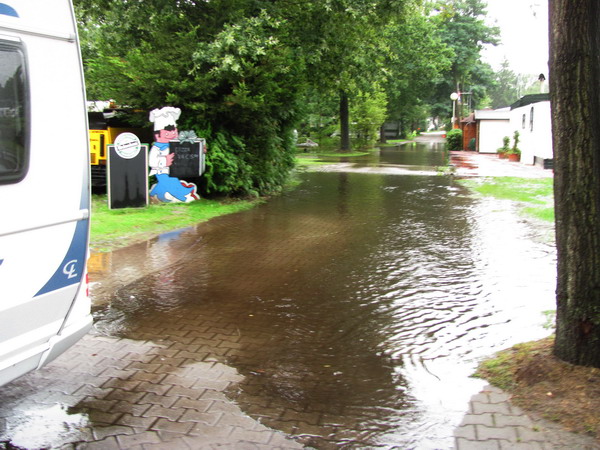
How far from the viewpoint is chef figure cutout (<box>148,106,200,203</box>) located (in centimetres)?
1287

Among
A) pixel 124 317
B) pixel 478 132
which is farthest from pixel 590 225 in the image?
pixel 478 132

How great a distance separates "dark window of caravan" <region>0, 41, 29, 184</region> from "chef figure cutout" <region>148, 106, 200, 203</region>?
9808mm

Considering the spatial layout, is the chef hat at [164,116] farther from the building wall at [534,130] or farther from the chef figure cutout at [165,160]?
the building wall at [534,130]

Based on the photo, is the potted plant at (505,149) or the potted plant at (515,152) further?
the potted plant at (505,149)

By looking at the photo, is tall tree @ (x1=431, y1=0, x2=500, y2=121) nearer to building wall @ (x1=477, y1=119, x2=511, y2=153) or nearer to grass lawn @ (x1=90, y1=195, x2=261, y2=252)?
building wall @ (x1=477, y1=119, x2=511, y2=153)

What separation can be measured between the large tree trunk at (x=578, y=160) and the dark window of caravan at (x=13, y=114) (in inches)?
138

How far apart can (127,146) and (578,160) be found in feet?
33.0

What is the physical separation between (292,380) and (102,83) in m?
11.4

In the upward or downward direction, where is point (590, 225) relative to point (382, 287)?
upward

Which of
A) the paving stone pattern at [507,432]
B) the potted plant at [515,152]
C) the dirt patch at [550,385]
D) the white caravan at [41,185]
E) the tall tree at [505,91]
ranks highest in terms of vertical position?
the tall tree at [505,91]

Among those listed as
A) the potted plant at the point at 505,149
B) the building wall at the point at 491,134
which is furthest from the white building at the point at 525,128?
the potted plant at the point at 505,149

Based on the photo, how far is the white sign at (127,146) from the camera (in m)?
12.0

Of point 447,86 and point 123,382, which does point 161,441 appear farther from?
point 447,86

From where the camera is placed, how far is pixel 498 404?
3906 millimetres
